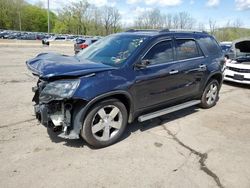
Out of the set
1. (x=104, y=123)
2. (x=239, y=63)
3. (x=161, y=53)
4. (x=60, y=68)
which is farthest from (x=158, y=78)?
(x=239, y=63)

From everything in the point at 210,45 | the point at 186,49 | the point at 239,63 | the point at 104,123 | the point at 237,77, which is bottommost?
the point at 104,123

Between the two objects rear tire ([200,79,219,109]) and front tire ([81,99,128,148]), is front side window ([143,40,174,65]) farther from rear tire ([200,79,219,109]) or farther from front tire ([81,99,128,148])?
rear tire ([200,79,219,109])

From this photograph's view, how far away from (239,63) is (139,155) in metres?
7.11

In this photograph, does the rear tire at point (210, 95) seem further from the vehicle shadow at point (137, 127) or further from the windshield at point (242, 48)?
the windshield at point (242, 48)

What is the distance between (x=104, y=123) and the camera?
411cm

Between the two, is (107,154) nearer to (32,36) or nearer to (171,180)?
(171,180)

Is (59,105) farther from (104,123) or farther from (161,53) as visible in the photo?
(161,53)

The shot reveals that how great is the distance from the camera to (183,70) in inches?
203

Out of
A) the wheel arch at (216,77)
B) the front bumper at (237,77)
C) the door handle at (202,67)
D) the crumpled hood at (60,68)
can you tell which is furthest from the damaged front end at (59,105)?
the front bumper at (237,77)

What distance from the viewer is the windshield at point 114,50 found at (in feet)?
14.5

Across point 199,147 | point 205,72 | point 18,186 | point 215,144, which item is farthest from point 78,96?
point 205,72

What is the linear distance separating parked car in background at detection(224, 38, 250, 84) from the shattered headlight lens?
286 inches

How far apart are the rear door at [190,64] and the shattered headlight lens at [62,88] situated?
2.32 m

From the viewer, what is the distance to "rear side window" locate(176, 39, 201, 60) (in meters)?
5.16
